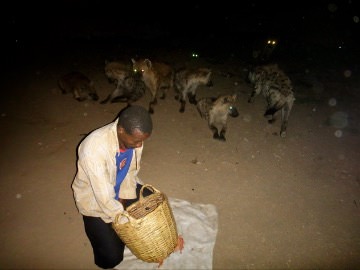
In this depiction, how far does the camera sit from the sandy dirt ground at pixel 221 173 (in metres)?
3.70

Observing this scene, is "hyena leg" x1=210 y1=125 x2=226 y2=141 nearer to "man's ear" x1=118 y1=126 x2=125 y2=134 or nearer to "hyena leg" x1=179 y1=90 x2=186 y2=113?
"hyena leg" x1=179 y1=90 x2=186 y2=113

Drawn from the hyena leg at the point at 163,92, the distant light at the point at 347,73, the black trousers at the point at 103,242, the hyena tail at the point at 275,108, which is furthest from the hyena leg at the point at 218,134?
the distant light at the point at 347,73

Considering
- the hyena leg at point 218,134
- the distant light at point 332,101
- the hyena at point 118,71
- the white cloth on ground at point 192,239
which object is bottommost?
the white cloth on ground at point 192,239

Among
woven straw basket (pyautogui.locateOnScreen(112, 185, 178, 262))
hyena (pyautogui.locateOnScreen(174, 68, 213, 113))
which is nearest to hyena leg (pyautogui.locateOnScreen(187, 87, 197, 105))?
hyena (pyautogui.locateOnScreen(174, 68, 213, 113))

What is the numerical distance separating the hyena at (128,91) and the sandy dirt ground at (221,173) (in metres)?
0.21

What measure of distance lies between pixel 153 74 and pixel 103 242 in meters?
4.35

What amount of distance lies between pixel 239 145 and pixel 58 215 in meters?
3.50

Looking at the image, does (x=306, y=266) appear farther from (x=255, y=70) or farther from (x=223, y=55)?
(x=223, y=55)

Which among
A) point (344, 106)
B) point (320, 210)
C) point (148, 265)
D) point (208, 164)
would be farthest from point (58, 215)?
point (344, 106)

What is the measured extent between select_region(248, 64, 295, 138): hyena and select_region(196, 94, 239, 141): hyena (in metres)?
0.92

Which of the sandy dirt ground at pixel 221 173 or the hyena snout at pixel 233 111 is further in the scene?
the hyena snout at pixel 233 111

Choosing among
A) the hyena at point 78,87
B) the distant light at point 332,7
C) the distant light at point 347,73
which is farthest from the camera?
the distant light at point 332,7

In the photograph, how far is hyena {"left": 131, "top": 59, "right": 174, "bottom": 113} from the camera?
6500 mm

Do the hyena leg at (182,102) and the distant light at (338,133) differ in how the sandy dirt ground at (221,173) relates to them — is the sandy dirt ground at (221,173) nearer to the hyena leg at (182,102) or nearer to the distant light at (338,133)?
the distant light at (338,133)
